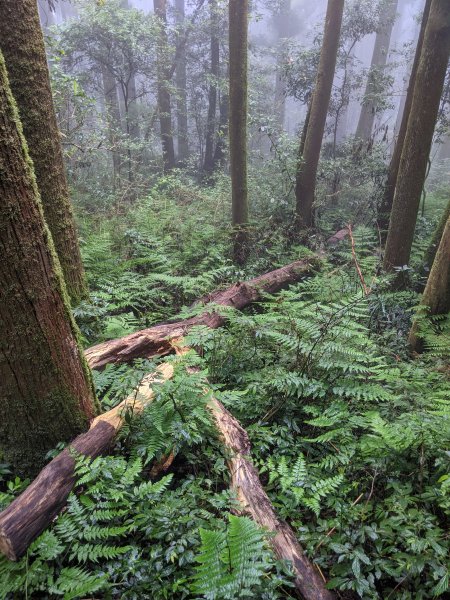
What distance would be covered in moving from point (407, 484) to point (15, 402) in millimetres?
2620

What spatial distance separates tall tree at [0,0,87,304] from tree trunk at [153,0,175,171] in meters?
14.6

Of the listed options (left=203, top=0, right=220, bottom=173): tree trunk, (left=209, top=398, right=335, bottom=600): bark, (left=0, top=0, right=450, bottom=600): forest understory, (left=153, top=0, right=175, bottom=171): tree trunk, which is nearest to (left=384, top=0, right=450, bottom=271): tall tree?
(left=0, top=0, right=450, bottom=600): forest understory

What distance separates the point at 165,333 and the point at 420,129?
530cm

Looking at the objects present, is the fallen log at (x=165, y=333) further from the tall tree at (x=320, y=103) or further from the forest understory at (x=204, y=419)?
the tall tree at (x=320, y=103)

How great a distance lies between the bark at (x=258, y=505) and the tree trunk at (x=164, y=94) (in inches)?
681

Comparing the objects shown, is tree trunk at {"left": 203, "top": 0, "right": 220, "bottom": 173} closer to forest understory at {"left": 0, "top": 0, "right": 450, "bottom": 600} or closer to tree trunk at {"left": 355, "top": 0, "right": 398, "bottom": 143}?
tree trunk at {"left": 355, "top": 0, "right": 398, "bottom": 143}

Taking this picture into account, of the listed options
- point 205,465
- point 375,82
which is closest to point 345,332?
point 205,465

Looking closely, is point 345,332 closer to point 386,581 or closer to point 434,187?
point 386,581

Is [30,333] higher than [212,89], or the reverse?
[212,89]

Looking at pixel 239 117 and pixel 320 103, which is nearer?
pixel 239 117

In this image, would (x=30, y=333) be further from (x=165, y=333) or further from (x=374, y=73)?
(x=374, y=73)

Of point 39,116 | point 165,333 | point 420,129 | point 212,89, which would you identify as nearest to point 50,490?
point 165,333

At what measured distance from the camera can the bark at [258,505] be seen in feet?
6.93

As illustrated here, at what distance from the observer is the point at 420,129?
629cm
